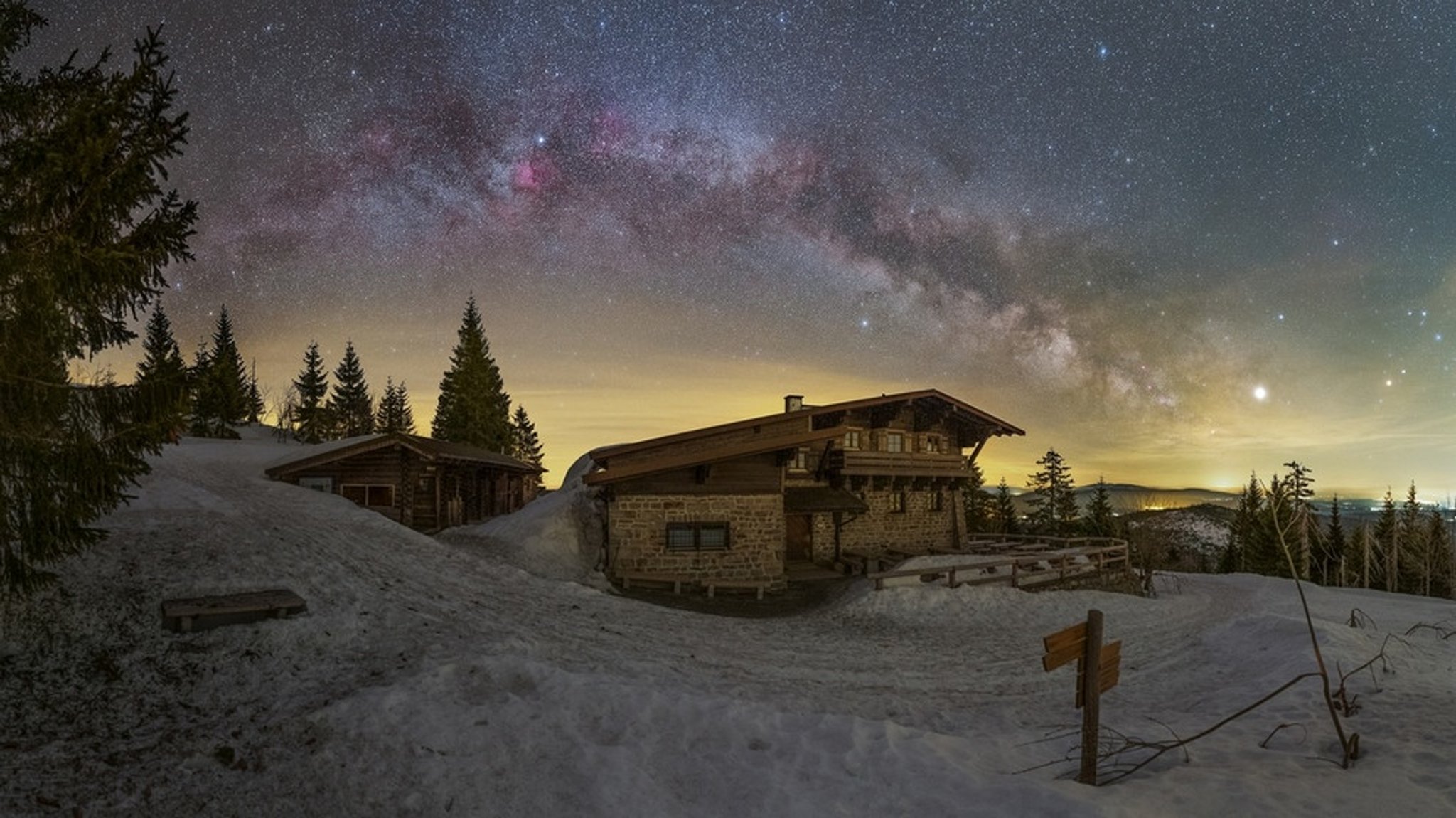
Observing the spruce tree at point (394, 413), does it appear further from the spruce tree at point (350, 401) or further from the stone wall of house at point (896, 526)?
the stone wall of house at point (896, 526)

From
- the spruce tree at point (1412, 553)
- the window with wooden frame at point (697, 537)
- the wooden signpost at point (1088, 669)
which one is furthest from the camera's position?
the spruce tree at point (1412, 553)

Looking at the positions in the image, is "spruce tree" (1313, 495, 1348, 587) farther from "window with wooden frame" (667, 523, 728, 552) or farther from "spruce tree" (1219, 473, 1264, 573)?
"window with wooden frame" (667, 523, 728, 552)

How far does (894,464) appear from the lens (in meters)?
29.3

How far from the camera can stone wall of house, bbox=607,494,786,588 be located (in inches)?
826

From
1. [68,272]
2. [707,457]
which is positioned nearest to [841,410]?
[707,457]

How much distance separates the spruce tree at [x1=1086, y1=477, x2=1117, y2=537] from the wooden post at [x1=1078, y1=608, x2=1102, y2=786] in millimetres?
58853

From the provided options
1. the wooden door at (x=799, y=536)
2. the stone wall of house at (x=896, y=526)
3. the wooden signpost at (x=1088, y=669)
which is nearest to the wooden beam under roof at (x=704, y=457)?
the wooden door at (x=799, y=536)

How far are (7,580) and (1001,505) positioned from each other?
68752 mm

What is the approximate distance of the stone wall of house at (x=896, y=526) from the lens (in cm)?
2834

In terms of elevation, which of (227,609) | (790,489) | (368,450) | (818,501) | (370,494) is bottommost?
(227,609)

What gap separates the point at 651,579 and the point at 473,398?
37140 millimetres

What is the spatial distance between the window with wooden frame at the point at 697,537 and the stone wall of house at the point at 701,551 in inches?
5.0

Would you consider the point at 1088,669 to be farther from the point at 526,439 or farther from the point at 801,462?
the point at 526,439

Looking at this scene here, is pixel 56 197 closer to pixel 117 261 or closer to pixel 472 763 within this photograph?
pixel 117 261
